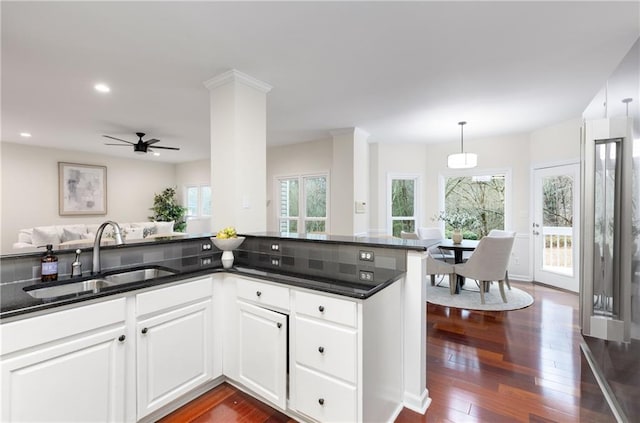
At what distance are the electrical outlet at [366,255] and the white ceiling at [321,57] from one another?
160 centimetres

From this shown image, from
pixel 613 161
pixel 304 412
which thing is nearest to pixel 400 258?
pixel 304 412

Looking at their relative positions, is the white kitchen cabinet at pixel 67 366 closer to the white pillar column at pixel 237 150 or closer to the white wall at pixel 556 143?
the white pillar column at pixel 237 150

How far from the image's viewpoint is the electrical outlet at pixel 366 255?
6.51 feet

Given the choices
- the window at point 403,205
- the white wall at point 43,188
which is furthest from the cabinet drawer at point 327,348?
the white wall at point 43,188

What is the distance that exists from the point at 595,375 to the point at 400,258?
187cm

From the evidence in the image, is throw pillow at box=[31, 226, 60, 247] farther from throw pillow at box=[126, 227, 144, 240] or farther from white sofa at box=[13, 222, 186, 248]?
throw pillow at box=[126, 227, 144, 240]

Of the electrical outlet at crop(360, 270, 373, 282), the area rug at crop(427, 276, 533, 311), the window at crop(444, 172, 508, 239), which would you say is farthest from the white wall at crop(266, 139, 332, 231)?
the electrical outlet at crop(360, 270, 373, 282)

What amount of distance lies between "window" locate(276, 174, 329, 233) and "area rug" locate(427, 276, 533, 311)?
2.28 meters

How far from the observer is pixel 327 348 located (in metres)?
1.60

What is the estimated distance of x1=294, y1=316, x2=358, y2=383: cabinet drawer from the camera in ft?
4.96

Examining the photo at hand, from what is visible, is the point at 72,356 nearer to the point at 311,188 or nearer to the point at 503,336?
the point at 503,336

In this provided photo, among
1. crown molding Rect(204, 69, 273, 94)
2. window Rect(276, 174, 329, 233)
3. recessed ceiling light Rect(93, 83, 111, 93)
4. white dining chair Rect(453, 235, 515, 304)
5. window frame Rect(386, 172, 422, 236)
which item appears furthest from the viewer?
window frame Rect(386, 172, 422, 236)

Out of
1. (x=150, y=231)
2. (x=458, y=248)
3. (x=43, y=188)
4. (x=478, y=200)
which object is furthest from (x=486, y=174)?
(x=43, y=188)

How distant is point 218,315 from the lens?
2102 millimetres
